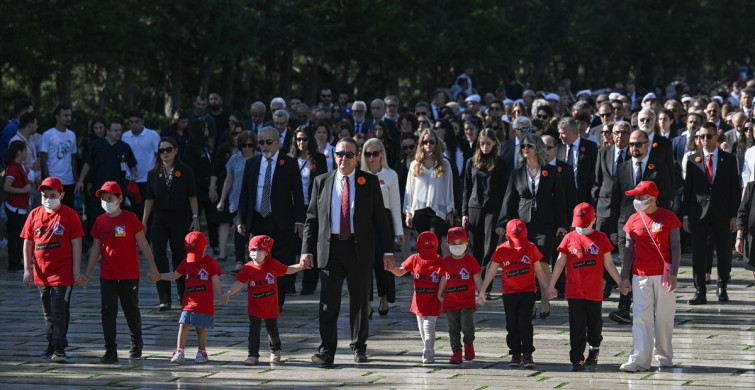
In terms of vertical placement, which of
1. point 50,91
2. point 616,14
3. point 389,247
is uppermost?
point 616,14

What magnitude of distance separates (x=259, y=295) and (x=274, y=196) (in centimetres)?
294

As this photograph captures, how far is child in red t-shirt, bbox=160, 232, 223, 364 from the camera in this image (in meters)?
12.1

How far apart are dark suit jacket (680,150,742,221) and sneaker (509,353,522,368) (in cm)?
439

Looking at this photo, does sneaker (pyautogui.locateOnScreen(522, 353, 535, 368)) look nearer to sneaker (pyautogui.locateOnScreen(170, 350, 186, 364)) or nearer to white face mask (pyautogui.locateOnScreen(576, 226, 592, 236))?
white face mask (pyautogui.locateOnScreen(576, 226, 592, 236))

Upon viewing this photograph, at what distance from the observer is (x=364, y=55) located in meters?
45.5

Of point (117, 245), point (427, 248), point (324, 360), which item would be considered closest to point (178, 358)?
point (117, 245)

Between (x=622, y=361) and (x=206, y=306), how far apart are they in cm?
344

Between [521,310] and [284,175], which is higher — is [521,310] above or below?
below

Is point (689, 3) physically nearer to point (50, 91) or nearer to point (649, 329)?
point (50, 91)

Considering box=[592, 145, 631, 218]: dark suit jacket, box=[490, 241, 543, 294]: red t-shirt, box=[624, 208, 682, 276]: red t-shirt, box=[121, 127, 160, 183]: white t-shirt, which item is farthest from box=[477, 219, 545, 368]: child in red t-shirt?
box=[121, 127, 160, 183]: white t-shirt

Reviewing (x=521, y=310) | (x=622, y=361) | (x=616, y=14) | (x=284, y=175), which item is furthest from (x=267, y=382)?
(x=616, y=14)

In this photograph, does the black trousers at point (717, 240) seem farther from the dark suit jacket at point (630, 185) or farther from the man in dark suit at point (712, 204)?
the dark suit jacket at point (630, 185)

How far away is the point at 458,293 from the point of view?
11898 mm

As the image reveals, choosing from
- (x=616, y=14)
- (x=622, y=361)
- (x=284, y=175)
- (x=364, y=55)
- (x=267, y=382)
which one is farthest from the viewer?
(x=616, y=14)
